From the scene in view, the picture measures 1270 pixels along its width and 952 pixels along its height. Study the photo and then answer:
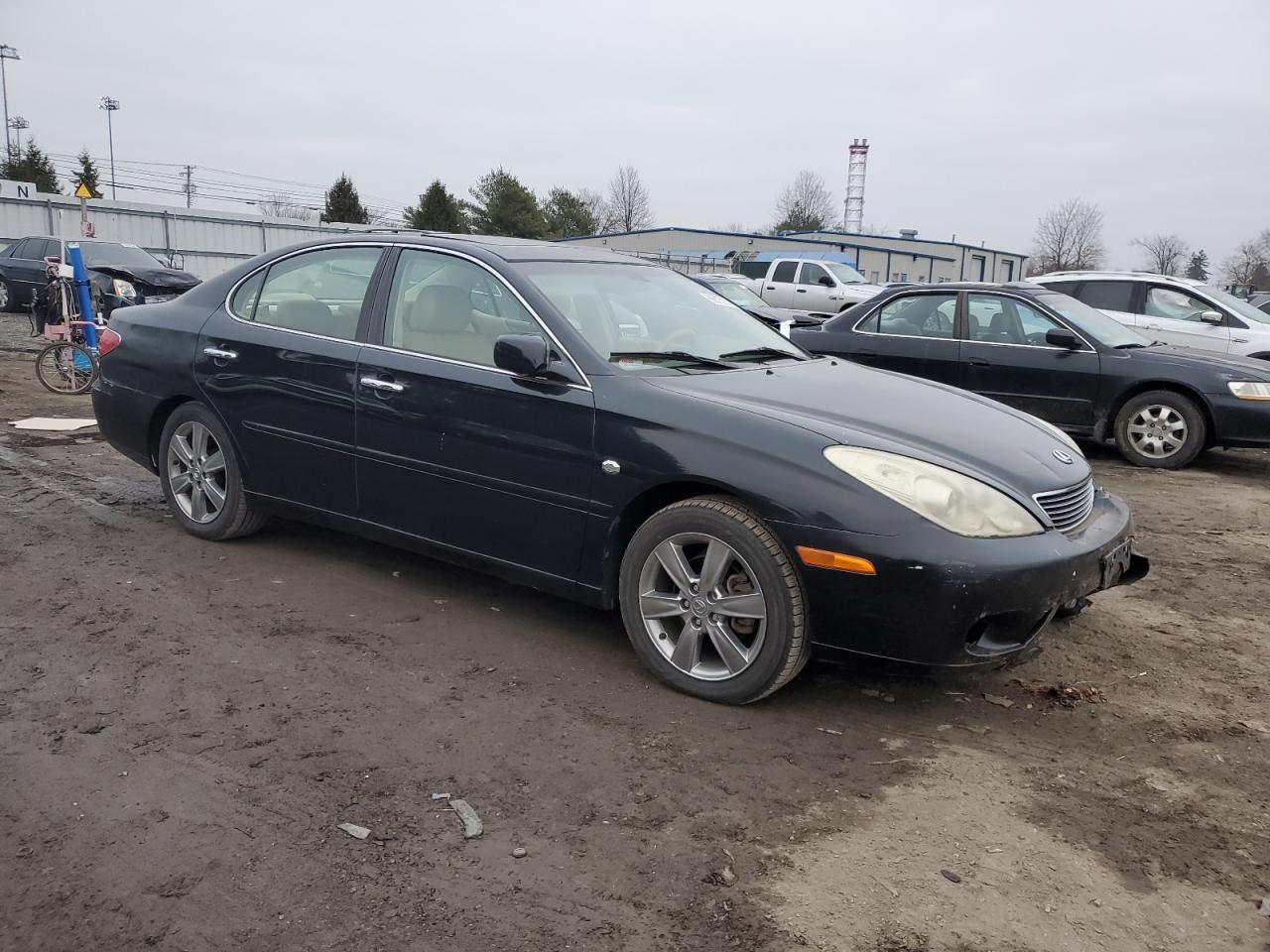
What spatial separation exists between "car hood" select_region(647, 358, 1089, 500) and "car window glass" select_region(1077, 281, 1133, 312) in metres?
7.91

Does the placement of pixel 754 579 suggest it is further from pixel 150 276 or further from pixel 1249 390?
pixel 150 276

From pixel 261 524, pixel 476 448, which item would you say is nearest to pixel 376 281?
pixel 476 448

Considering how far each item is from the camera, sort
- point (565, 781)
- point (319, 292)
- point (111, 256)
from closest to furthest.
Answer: point (565, 781) < point (319, 292) < point (111, 256)

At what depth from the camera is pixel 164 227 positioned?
86.3 ft

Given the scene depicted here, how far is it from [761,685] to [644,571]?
23.4 inches

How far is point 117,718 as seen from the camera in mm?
3533

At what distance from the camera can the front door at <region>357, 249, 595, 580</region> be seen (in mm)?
4098

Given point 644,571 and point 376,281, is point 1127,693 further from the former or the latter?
point 376,281

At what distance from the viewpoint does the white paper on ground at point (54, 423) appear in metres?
8.78

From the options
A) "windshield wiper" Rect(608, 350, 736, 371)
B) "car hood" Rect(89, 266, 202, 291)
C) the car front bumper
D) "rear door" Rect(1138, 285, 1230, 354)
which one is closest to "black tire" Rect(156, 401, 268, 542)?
"windshield wiper" Rect(608, 350, 736, 371)

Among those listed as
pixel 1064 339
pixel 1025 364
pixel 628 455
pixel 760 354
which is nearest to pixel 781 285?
pixel 1025 364

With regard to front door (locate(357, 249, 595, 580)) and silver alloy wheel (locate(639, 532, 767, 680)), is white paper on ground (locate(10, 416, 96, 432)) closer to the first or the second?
front door (locate(357, 249, 595, 580))

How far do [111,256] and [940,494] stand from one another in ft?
58.6

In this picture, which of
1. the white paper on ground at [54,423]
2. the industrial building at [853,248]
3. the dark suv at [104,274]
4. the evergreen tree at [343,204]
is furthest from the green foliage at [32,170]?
the white paper on ground at [54,423]
